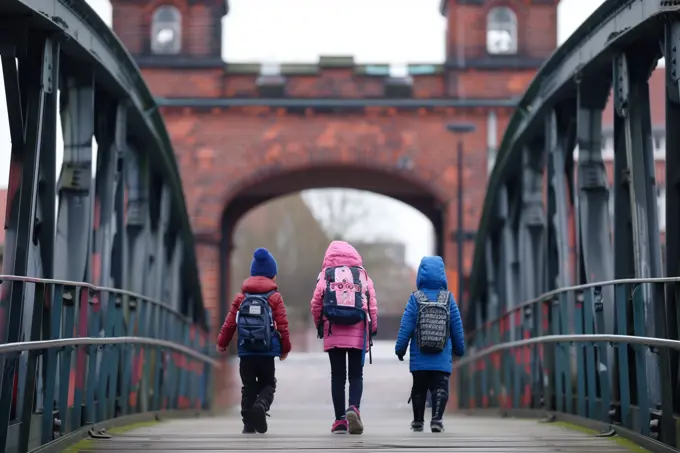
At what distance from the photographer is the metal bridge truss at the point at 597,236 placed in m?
6.92

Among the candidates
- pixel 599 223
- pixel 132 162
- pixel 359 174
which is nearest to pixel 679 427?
pixel 599 223

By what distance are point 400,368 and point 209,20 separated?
10.3 metres

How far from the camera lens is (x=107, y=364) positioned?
8648 millimetres

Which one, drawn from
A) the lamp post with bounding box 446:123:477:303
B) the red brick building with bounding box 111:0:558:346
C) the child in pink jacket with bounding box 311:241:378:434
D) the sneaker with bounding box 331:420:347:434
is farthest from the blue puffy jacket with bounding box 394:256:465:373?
the red brick building with bounding box 111:0:558:346

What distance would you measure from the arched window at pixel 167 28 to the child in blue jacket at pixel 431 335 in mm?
18842

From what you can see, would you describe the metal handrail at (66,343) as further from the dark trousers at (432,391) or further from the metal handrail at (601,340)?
the metal handrail at (601,340)

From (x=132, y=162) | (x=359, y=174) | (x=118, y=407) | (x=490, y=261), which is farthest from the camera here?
(x=359, y=174)

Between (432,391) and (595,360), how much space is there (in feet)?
3.33

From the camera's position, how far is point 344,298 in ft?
26.7

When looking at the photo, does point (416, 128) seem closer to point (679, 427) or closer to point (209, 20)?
point (209, 20)

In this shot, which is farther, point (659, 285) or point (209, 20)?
point (209, 20)

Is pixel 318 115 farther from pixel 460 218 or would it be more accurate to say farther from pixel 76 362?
pixel 76 362

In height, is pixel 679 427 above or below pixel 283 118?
below

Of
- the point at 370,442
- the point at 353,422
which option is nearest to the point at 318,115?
the point at 353,422
